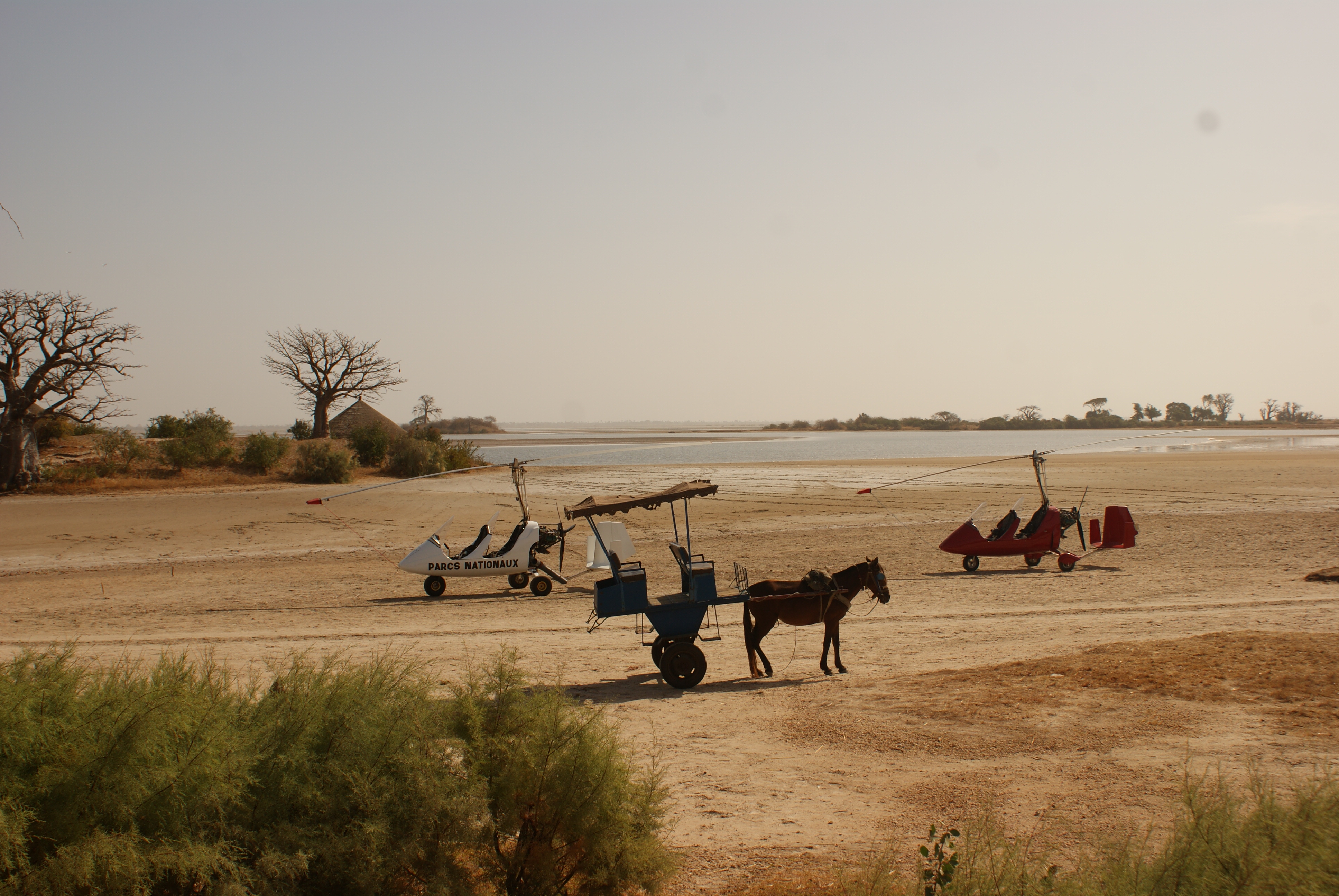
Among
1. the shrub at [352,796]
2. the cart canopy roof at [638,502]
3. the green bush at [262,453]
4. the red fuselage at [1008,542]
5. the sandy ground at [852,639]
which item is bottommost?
the sandy ground at [852,639]

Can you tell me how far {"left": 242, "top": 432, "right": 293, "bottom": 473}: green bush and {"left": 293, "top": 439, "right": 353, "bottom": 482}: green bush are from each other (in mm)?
1326

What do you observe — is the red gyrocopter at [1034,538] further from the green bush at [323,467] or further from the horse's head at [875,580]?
the green bush at [323,467]

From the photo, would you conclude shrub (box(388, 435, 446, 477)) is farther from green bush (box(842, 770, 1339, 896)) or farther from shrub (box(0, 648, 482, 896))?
green bush (box(842, 770, 1339, 896))

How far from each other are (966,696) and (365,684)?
21.5ft

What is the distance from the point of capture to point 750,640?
1045cm

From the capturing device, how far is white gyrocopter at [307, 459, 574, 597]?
17.5 metres

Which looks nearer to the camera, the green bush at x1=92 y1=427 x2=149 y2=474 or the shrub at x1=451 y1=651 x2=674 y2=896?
the shrub at x1=451 y1=651 x2=674 y2=896

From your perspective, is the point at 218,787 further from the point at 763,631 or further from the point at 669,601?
the point at 763,631

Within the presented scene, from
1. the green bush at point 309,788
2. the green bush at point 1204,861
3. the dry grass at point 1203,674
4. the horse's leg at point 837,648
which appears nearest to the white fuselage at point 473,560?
the horse's leg at point 837,648

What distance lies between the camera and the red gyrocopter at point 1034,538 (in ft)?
62.0

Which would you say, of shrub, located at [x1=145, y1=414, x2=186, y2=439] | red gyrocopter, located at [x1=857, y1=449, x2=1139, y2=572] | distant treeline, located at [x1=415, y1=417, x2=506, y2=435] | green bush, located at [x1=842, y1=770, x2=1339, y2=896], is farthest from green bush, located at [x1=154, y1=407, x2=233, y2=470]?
distant treeline, located at [x1=415, y1=417, x2=506, y2=435]

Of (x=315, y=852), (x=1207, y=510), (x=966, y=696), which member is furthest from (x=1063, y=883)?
(x=1207, y=510)

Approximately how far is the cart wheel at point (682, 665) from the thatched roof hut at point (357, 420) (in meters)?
51.0

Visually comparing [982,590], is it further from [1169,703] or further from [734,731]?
[734,731]
